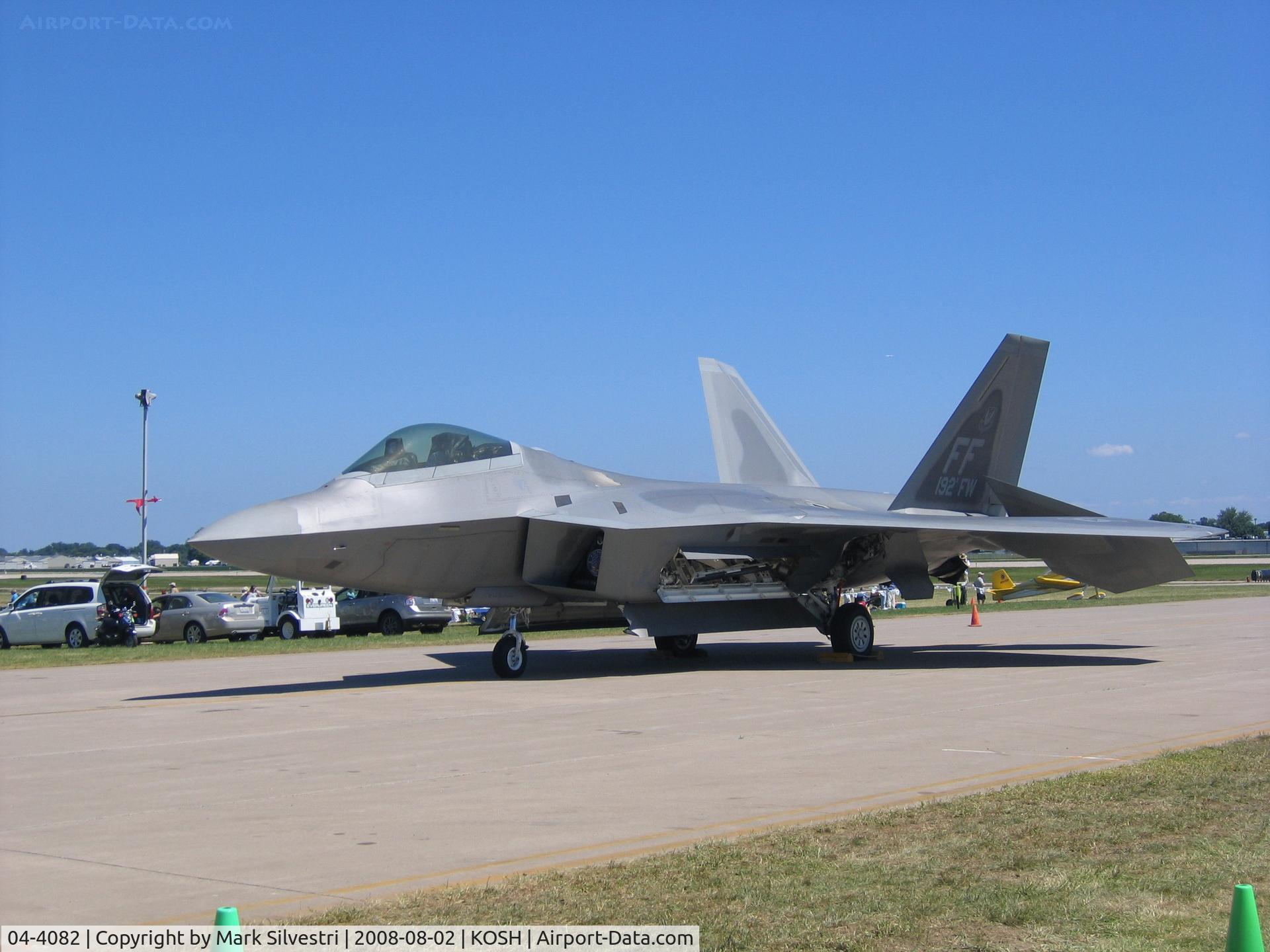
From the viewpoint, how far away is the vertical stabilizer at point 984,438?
802 inches

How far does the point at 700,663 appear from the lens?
60.2 ft

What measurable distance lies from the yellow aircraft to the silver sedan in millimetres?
27781

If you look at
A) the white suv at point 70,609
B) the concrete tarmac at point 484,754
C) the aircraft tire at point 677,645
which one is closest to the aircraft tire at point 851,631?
the concrete tarmac at point 484,754

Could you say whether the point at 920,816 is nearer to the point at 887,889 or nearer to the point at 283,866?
the point at 887,889

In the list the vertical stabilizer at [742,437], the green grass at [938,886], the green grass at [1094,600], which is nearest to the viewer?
the green grass at [938,886]

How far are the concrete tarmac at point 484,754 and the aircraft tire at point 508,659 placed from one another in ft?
1.13

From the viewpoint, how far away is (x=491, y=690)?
1432 centimetres

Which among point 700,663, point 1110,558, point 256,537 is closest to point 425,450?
point 256,537

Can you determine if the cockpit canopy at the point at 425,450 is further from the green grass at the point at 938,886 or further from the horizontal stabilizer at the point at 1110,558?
the green grass at the point at 938,886

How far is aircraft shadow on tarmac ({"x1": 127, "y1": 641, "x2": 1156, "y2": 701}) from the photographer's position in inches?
613

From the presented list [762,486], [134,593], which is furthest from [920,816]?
[134,593]

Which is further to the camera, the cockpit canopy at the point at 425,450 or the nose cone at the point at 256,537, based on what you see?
the cockpit canopy at the point at 425,450

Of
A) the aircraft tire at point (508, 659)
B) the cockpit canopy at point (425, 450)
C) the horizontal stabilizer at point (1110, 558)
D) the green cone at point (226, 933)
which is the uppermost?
the cockpit canopy at point (425, 450)

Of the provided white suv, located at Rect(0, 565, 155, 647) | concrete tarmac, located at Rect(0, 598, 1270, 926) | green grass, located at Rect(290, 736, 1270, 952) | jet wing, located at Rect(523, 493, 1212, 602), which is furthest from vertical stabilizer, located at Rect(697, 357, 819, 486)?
green grass, located at Rect(290, 736, 1270, 952)
